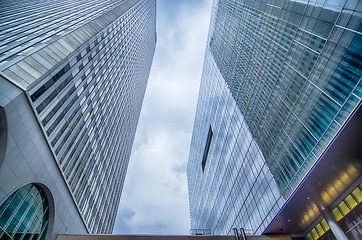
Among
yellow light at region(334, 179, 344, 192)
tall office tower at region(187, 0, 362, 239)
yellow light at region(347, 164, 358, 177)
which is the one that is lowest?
yellow light at region(334, 179, 344, 192)

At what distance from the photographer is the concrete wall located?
18.5 metres

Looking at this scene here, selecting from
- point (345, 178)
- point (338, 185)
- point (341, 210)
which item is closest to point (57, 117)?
point (338, 185)

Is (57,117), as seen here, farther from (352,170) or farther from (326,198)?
(352,170)

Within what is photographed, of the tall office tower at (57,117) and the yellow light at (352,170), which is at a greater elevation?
the tall office tower at (57,117)

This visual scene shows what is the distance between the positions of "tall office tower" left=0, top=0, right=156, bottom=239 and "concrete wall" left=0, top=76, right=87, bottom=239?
82 mm

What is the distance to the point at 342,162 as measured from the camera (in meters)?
18.3

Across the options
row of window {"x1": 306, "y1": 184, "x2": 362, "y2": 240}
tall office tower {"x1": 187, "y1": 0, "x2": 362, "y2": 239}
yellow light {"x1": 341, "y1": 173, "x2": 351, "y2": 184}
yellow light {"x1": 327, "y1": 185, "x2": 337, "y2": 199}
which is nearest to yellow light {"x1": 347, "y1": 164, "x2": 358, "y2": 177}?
tall office tower {"x1": 187, "y1": 0, "x2": 362, "y2": 239}

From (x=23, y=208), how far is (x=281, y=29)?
36.2 metres

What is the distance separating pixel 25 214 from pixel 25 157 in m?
5.89

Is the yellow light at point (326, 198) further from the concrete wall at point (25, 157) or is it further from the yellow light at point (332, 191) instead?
the concrete wall at point (25, 157)

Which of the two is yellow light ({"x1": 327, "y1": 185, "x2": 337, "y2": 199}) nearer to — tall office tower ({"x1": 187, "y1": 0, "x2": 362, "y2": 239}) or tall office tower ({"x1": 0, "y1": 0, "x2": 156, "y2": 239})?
tall office tower ({"x1": 187, "y1": 0, "x2": 362, "y2": 239})

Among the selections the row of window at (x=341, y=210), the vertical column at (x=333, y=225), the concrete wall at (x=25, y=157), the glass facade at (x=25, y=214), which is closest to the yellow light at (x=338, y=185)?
the row of window at (x=341, y=210)

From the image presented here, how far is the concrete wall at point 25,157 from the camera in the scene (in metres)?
18.5

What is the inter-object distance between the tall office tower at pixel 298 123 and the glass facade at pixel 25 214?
992 inches
